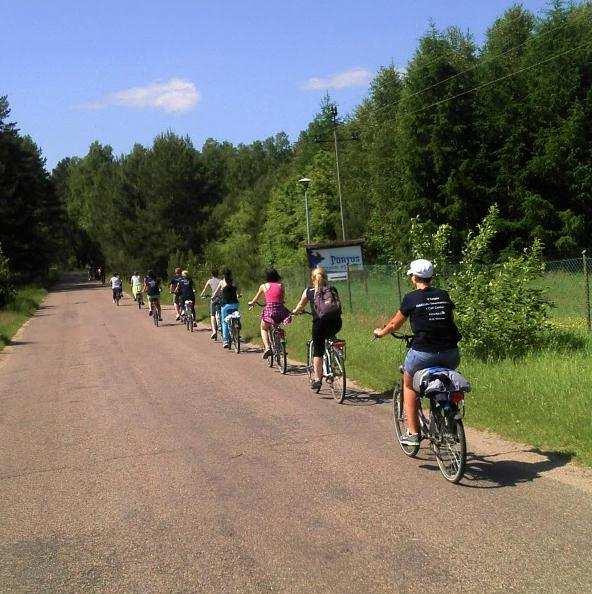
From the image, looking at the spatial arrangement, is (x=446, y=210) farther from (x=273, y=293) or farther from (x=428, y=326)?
(x=428, y=326)

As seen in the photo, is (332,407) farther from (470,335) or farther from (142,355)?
(142,355)

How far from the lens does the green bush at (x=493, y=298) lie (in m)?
11.7

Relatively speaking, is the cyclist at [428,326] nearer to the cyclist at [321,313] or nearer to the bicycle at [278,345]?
the cyclist at [321,313]

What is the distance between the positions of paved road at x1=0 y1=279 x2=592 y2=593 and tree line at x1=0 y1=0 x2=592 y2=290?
A: 19.2 m

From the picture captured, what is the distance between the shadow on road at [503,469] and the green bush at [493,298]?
478 cm

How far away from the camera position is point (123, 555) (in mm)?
4961

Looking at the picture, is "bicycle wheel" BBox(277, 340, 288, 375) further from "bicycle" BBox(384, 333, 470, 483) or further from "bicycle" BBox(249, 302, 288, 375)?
"bicycle" BBox(384, 333, 470, 483)

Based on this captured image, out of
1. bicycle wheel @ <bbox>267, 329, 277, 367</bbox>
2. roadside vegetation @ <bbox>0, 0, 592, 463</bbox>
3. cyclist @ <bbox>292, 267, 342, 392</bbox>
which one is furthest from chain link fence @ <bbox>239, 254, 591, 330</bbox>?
cyclist @ <bbox>292, 267, 342, 392</bbox>

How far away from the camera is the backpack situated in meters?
10.4

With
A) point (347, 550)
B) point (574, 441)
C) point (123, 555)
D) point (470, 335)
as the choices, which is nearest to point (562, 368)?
point (470, 335)

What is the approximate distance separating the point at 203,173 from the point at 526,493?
61.8m

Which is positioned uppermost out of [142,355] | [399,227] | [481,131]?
[481,131]

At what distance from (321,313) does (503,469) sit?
14.5 feet

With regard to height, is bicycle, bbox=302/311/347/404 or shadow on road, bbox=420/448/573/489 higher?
bicycle, bbox=302/311/347/404
